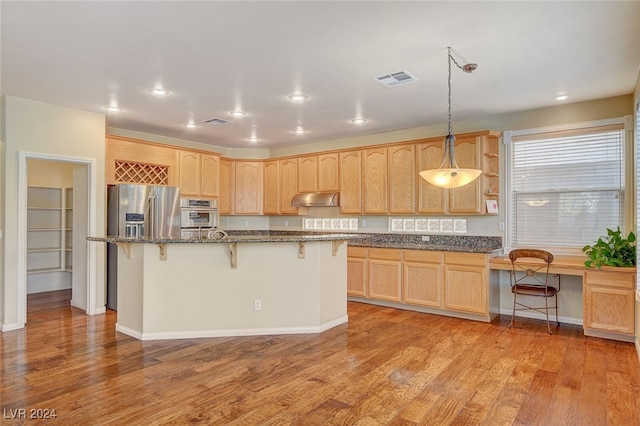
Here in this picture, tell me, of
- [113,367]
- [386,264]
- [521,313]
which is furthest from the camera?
[386,264]

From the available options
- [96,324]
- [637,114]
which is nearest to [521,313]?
[637,114]

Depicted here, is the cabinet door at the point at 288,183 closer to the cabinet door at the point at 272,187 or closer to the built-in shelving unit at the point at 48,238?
the cabinet door at the point at 272,187

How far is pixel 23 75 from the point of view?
372cm

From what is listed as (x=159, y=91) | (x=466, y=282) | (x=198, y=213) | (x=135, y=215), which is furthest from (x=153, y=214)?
(x=466, y=282)

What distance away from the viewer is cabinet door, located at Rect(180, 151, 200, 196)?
6.29 m

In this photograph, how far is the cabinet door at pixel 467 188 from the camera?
16.6 feet

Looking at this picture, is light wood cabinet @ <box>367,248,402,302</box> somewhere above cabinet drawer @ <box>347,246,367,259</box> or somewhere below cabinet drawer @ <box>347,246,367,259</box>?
below

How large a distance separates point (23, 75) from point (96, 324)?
268 centimetres

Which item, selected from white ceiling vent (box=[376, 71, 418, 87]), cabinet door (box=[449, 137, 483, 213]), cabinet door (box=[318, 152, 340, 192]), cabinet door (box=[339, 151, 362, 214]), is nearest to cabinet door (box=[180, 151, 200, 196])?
cabinet door (box=[318, 152, 340, 192])

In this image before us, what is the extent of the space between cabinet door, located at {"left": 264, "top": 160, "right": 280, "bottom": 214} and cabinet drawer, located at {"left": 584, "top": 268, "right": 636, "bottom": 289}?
15.7 feet

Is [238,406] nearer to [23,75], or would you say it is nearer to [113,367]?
[113,367]

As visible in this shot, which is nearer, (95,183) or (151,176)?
(95,183)

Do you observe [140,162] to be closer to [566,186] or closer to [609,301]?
[566,186]

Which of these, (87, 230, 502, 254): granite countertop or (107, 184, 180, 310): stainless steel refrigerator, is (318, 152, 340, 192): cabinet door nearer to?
(87, 230, 502, 254): granite countertop
